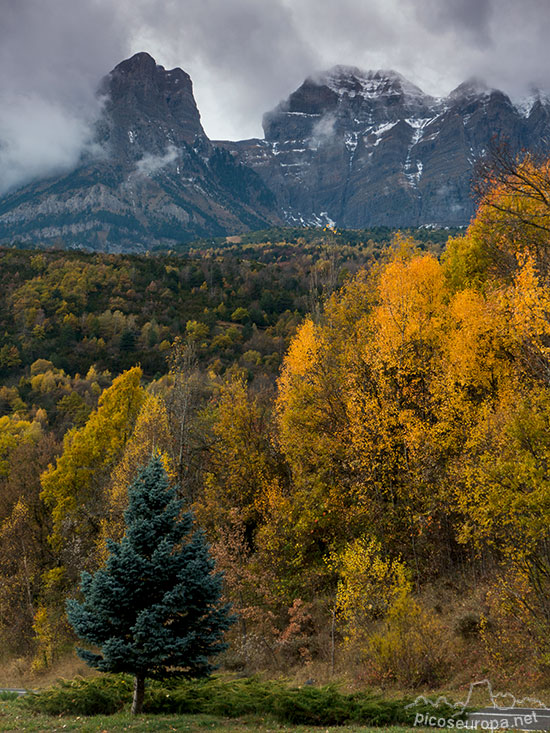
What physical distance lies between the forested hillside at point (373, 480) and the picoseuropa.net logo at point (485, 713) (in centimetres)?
112

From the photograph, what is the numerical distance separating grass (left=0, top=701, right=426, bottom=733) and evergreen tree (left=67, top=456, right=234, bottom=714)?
1.02m

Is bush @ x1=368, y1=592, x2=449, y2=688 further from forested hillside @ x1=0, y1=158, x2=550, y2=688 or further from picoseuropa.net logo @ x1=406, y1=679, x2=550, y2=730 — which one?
picoseuropa.net logo @ x1=406, y1=679, x2=550, y2=730

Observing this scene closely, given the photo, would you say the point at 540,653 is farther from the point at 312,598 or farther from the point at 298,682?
the point at 312,598

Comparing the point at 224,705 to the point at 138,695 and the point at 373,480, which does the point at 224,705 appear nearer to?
the point at 138,695

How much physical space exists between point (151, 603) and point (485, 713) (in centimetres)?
866

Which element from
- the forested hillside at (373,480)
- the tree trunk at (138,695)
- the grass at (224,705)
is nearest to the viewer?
the grass at (224,705)

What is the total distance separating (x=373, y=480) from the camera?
68.2 feet

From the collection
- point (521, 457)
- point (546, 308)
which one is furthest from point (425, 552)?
point (546, 308)

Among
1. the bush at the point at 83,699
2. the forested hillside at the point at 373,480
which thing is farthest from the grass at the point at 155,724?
the forested hillside at the point at 373,480

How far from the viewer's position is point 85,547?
31.3 metres

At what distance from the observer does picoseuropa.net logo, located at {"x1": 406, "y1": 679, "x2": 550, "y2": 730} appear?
1091cm

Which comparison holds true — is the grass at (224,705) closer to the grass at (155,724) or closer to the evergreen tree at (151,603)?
the grass at (155,724)

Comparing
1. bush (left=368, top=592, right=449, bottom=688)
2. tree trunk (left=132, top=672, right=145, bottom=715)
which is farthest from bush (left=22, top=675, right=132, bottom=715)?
bush (left=368, top=592, right=449, bottom=688)

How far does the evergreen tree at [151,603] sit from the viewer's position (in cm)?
1308
